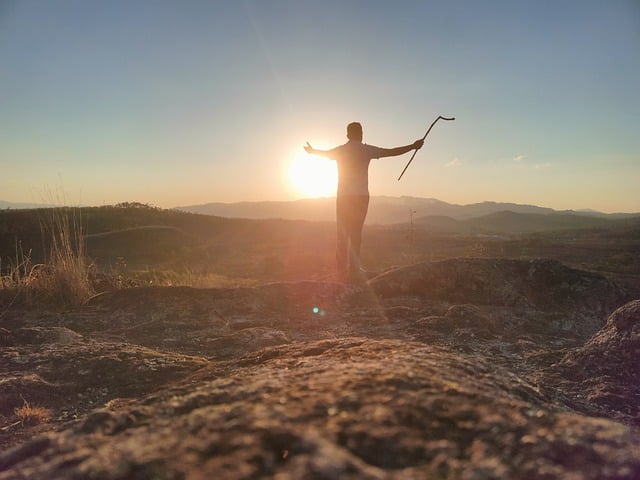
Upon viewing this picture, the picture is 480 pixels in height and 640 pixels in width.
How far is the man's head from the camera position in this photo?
7406 millimetres

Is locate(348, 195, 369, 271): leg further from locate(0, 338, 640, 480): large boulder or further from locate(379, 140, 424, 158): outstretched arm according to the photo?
locate(0, 338, 640, 480): large boulder

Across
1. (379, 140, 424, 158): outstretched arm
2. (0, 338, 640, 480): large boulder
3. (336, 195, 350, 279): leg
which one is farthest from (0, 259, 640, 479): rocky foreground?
(379, 140, 424, 158): outstretched arm

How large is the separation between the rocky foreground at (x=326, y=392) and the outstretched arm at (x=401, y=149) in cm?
266

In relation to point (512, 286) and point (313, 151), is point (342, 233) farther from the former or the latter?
point (512, 286)

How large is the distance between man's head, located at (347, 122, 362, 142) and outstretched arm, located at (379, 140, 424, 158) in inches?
18.3

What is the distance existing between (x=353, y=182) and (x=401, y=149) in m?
0.91

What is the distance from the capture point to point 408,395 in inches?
51.8

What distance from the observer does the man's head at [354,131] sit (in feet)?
24.3

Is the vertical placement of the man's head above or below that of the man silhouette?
above

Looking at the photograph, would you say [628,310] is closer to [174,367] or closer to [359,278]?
[174,367]

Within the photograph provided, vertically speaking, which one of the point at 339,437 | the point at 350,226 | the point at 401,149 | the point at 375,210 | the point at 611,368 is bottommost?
the point at 611,368

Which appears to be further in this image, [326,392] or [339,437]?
[326,392]

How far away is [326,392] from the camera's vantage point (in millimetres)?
1347

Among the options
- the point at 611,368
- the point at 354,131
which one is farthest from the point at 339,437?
the point at 354,131
